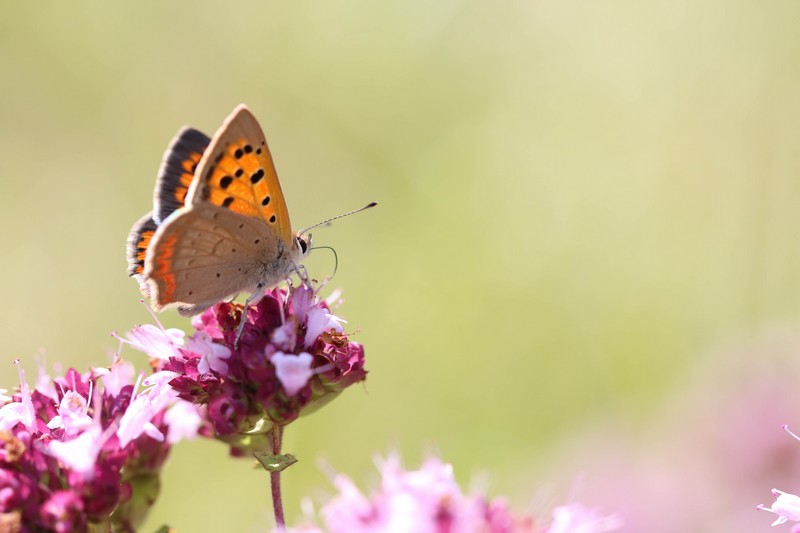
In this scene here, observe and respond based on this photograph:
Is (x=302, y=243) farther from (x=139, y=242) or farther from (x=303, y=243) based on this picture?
(x=139, y=242)

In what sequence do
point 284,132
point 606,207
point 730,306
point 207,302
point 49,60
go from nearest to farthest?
point 207,302 → point 730,306 → point 606,207 → point 284,132 → point 49,60

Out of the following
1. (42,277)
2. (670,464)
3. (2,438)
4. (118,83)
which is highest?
(118,83)

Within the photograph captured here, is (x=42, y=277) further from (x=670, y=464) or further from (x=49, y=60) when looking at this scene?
(x=670, y=464)

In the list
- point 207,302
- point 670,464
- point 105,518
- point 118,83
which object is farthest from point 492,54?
point 105,518

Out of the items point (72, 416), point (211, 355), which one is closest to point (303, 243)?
point (211, 355)

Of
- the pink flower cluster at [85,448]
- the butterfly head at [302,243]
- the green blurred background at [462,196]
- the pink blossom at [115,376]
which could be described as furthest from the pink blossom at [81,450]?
the green blurred background at [462,196]

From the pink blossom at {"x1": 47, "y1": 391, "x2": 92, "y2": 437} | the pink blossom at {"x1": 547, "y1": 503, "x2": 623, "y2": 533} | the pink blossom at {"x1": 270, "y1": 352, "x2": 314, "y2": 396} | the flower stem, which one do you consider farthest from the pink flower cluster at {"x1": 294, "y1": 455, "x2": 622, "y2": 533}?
the pink blossom at {"x1": 47, "y1": 391, "x2": 92, "y2": 437}
